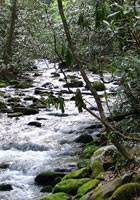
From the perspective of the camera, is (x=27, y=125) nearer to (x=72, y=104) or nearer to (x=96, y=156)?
(x=72, y=104)

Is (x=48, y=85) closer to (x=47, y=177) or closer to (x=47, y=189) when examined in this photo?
(x=47, y=177)

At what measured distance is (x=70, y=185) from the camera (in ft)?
20.2

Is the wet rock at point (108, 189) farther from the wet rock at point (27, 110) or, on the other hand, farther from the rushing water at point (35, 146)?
the wet rock at point (27, 110)

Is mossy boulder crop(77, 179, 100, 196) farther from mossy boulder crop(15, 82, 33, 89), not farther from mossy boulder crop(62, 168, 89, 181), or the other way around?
mossy boulder crop(15, 82, 33, 89)

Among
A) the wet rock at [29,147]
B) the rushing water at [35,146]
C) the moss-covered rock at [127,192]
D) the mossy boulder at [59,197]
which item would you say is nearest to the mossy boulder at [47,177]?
the rushing water at [35,146]

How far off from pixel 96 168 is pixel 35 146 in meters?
3.37

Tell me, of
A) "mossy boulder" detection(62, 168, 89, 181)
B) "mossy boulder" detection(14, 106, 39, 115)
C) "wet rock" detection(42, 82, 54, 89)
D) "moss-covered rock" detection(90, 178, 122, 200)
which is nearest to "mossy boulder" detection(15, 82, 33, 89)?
"wet rock" detection(42, 82, 54, 89)

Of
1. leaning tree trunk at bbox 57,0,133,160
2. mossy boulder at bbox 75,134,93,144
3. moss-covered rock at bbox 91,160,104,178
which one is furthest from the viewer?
mossy boulder at bbox 75,134,93,144

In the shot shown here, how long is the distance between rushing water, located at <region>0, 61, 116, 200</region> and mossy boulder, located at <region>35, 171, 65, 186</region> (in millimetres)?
149

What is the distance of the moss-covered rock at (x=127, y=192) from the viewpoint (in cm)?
463

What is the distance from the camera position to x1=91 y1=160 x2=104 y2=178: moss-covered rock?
626cm

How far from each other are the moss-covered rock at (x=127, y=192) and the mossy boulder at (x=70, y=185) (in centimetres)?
147

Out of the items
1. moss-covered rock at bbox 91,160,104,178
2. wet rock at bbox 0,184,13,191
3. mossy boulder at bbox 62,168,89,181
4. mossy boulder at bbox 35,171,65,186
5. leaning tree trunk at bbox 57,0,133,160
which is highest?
leaning tree trunk at bbox 57,0,133,160

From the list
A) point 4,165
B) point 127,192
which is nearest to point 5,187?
point 4,165
